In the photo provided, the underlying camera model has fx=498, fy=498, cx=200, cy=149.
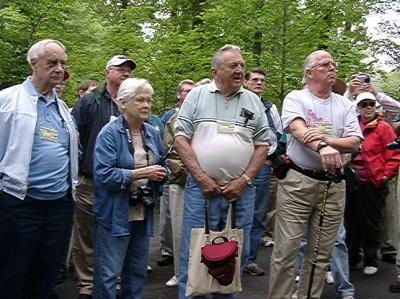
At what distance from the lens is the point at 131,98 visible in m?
3.93

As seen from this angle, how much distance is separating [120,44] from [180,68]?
4.85ft

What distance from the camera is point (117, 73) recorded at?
471 centimetres

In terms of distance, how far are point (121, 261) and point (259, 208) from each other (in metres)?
2.32

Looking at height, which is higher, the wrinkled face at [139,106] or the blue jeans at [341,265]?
the wrinkled face at [139,106]

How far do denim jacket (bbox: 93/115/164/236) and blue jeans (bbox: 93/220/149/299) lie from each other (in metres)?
0.10

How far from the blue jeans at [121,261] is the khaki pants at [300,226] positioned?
1.14 m

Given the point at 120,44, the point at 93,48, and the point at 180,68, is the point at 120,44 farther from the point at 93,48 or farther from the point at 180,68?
the point at 93,48

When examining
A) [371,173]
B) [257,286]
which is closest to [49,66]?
[257,286]

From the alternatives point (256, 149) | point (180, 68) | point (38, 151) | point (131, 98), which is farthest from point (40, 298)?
point (180, 68)

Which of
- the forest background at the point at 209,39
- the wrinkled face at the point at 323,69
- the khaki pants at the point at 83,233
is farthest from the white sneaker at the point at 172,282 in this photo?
the forest background at the point at 209,39

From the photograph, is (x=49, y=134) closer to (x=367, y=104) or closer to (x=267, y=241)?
(x=367, y=104)

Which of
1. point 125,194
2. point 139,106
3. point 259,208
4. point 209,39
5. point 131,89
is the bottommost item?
point 259,208

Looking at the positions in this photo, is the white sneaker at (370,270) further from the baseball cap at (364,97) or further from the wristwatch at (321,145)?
the wristwatch at (321,145)

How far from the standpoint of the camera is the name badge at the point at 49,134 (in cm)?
354
